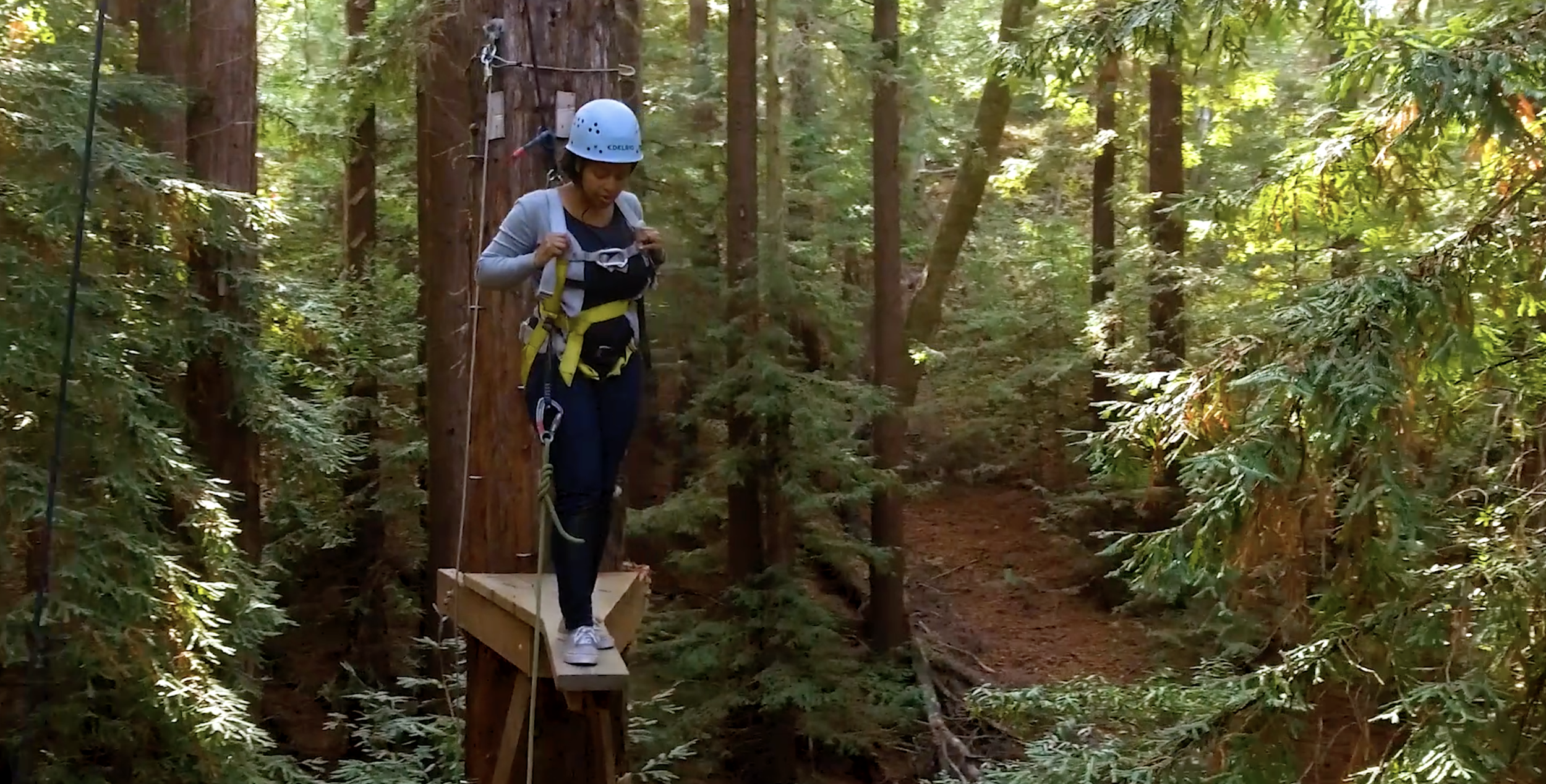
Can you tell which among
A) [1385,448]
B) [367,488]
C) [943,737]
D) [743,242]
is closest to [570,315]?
[1385,448]

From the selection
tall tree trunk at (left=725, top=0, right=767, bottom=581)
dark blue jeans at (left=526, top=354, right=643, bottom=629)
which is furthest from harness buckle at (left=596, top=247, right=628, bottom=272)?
tall tree trunk at (left=725, top=0, right=767, bottom=581)

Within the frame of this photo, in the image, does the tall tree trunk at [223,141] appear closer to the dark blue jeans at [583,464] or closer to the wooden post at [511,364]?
the wooden post at [511,364]

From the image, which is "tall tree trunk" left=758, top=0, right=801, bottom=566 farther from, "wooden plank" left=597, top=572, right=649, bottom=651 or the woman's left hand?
the woman's left hand

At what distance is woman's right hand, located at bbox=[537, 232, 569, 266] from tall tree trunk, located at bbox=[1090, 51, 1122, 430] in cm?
1039

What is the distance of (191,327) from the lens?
7.55m

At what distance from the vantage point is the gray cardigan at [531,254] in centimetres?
345

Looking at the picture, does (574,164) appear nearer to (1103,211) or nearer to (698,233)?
(698,233)

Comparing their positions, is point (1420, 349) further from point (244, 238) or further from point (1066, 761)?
point (244, 238)

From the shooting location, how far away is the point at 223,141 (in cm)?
846

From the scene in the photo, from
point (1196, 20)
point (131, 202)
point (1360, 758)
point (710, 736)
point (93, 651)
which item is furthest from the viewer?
point (710, 736)

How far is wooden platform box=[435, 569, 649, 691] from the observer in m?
3.30

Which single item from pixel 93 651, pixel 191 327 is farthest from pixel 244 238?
pixel 93 651

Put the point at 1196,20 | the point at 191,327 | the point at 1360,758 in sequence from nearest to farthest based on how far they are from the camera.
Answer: the point at 1360,758 < the point at 1196,20 < the point at 191,327

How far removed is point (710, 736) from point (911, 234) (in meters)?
9.34
